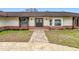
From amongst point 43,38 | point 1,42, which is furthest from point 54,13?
point 1,42

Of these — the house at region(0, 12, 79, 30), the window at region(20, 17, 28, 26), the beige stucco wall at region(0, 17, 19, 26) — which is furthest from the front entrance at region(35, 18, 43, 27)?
the beige stucco wall at region(0, 17, 19, 26)

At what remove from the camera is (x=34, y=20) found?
3988 mm

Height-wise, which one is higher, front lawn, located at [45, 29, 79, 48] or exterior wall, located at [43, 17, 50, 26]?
exterior wall, located at [43, 17, 50, 26]

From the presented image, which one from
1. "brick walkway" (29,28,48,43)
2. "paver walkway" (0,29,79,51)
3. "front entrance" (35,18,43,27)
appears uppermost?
"front entrance" (35,18,43,27)

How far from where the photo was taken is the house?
3.73 m

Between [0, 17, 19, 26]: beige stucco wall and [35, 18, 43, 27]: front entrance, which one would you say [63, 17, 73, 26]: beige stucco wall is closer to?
[35, 18, 43, 27]: front entrance

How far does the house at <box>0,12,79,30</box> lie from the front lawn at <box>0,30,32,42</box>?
A: 0.17 m

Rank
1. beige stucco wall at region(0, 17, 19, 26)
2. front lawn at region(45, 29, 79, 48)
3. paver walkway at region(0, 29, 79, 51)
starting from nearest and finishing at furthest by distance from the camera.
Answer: beige stucco wall at region(0, 17, 19, 26) < front lawn at region(45, 29, 79, 48) < paver walkway at region(0, 29, 79, 51)

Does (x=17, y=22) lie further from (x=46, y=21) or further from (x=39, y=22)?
(x=46, y=21)

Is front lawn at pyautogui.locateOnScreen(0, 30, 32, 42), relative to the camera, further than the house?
Yes

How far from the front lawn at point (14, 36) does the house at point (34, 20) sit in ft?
0.56

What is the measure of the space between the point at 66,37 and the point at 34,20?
0.87 metres
